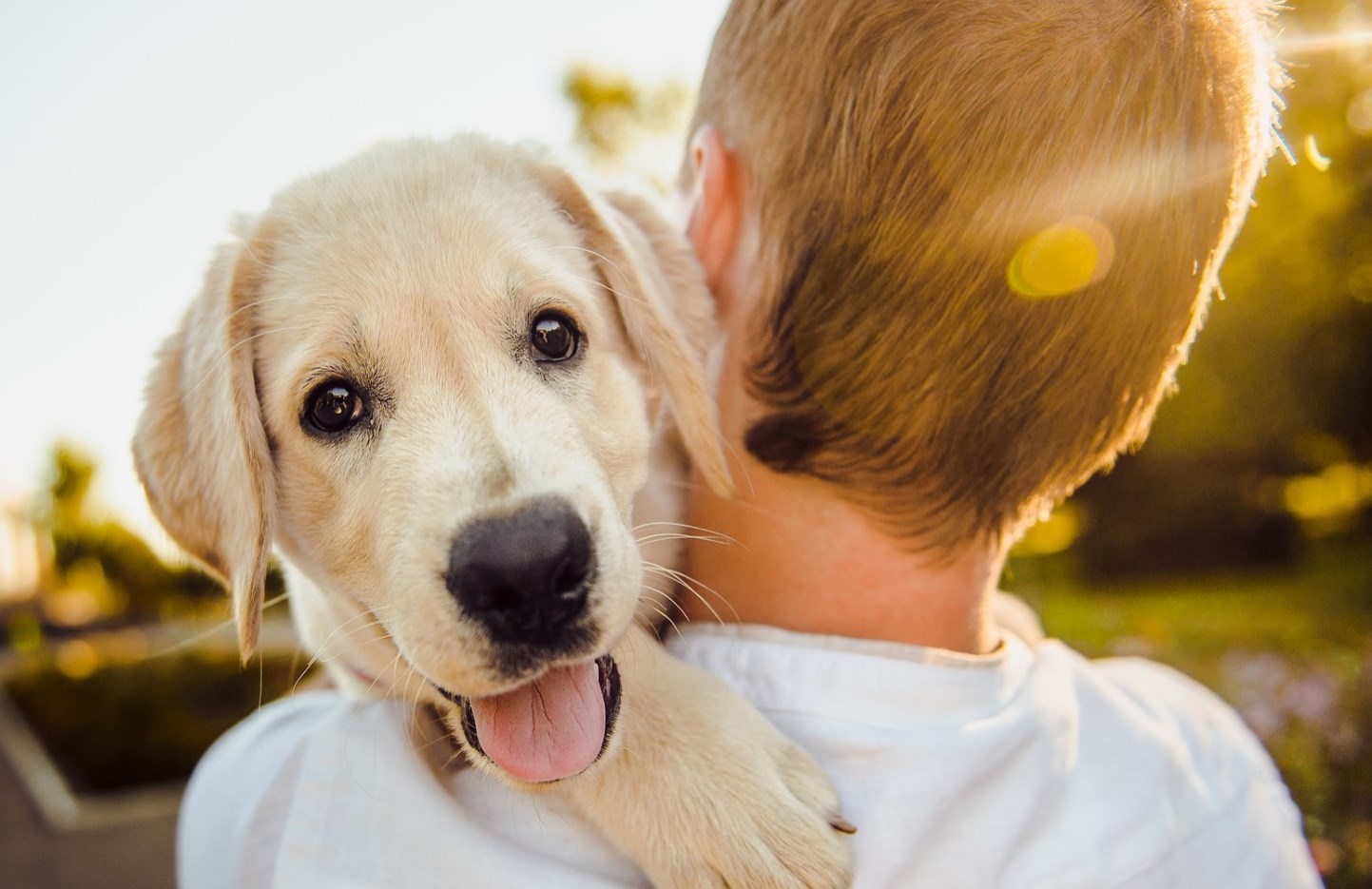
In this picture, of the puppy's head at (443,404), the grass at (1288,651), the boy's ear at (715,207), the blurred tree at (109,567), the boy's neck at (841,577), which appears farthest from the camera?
the blurred tree at (109,567)

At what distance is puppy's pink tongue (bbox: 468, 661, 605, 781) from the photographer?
194 cm

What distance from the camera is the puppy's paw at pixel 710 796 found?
1.81 metres

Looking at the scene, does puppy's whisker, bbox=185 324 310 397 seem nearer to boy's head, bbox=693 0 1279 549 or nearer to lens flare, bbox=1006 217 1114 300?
boy's head, bbox=693 0 1279 549

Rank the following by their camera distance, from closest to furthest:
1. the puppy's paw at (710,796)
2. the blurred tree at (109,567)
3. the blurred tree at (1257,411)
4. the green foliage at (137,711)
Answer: the puppy's paw at (710,796) < the green foliage at (137,711) < the blurred tree at (1257,411) < the blurred tree at (109,567)

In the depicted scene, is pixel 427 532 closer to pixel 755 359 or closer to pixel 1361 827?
pixel 755 359

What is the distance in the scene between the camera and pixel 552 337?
238 centimetres

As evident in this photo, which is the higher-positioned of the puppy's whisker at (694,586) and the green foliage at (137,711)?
the puppy's whisker at (694,586)

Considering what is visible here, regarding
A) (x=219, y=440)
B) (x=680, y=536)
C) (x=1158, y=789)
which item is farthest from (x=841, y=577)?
(x=219, y=440)

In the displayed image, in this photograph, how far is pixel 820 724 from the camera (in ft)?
6.51

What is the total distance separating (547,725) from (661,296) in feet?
3.44

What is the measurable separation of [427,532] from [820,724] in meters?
0.87

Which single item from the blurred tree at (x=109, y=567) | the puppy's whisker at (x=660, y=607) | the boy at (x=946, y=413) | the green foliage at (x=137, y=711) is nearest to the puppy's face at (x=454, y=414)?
the puppy's whisker at (x=660, y=607)

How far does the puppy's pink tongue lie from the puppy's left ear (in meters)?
0.57

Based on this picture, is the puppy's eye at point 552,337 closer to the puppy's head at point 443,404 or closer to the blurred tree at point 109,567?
the puppy's head at point 443,404
